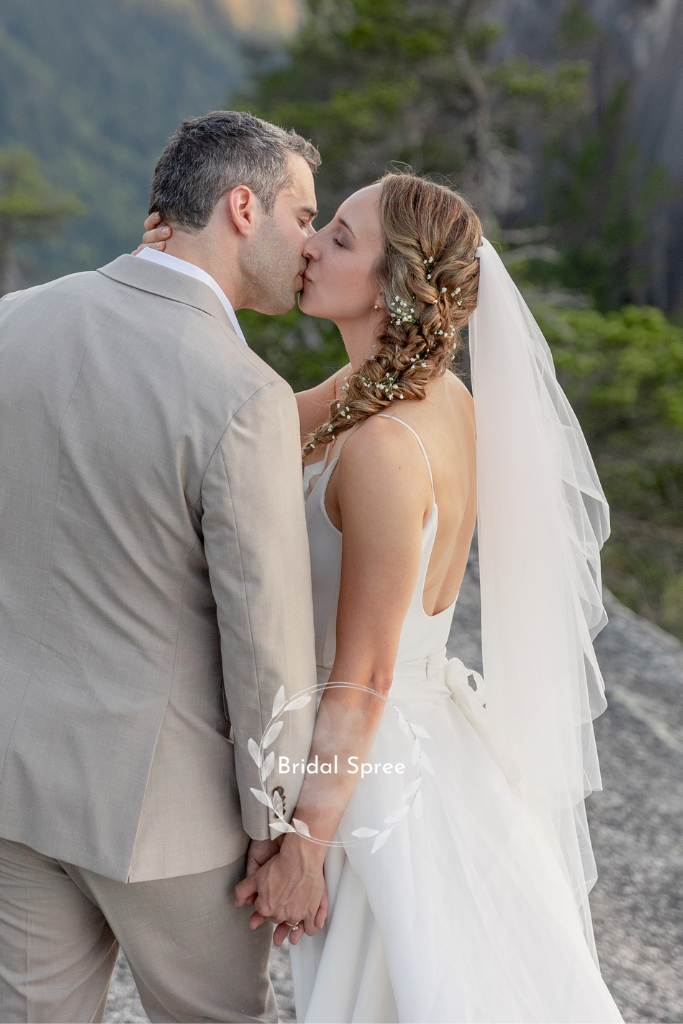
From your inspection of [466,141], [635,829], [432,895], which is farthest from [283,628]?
[466,141]

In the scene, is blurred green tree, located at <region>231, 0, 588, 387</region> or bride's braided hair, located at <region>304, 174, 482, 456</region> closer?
bride's braided hair, located at <region>304, 174, 482, 456</region>

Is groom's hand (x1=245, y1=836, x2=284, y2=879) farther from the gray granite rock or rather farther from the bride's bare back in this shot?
the gray granite rock

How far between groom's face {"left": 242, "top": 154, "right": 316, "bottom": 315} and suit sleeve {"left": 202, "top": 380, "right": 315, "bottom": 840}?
43cm

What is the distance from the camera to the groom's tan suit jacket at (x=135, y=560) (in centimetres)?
139

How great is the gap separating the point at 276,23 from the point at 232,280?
81.1 ft

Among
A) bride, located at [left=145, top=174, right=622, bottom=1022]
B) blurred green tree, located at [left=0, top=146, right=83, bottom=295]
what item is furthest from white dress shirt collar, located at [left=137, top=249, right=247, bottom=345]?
blurred green tree, located at [left=0, top=146, right=83, bottom=295]

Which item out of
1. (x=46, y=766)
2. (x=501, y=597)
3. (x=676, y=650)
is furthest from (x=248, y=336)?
(x=46, y=766)

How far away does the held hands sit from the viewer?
62.7 inches

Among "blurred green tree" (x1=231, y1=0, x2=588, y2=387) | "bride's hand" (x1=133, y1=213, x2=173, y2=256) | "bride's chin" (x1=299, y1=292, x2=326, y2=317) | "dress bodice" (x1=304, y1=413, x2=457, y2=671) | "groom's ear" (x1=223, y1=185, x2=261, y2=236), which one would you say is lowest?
"dress bodice" (x1=304, y1=413, x2=457, y2=671)

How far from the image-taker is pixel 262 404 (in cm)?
140

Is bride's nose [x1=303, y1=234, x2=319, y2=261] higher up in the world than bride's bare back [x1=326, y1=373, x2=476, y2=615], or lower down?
higher up

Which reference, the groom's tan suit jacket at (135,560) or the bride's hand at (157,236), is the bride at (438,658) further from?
the bride's hand at (157,236)

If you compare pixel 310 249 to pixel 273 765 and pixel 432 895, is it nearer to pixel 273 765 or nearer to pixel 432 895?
pixel 273 765

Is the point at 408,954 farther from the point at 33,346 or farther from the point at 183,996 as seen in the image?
the point at 33,346
